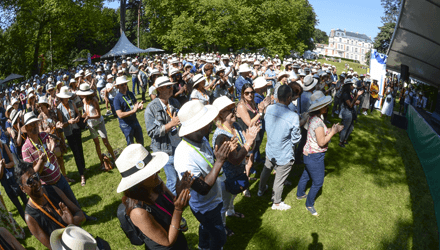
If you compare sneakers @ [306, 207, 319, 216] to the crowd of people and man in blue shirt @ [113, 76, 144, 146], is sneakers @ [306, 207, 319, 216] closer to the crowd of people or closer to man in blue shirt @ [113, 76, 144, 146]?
the crowd of people

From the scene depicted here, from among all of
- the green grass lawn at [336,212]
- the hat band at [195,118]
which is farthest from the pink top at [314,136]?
the hat band at [195,118]

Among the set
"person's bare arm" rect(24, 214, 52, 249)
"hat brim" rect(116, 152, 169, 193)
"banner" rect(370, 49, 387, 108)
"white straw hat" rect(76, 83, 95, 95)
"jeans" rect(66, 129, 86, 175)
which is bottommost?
"jeans" rect(66, 129, 86, 175)

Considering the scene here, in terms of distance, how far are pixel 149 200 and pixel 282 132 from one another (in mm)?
2592

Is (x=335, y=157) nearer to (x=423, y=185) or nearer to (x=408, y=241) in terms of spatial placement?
(x=423, y=185)

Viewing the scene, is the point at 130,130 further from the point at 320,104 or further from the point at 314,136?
the point at 320,104

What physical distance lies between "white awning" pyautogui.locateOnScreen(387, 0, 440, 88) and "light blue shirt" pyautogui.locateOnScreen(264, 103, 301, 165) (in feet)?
17.1

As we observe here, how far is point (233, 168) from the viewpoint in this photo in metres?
3.34

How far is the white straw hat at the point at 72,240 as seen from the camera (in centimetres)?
142

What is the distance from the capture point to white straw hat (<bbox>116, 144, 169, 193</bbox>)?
192cm

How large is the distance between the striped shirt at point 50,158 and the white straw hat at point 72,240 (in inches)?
101

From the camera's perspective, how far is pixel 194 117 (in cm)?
250

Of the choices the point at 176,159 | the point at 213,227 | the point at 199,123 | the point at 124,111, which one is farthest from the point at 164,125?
the point at 124,111

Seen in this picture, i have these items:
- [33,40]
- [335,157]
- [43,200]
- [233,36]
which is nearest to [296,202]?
[335,157]

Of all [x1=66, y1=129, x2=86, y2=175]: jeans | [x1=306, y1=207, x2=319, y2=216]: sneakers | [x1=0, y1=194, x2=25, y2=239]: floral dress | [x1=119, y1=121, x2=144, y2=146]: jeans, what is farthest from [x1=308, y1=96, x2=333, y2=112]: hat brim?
[x1=66, y1=129, x2=86, y2=175]: jeans
